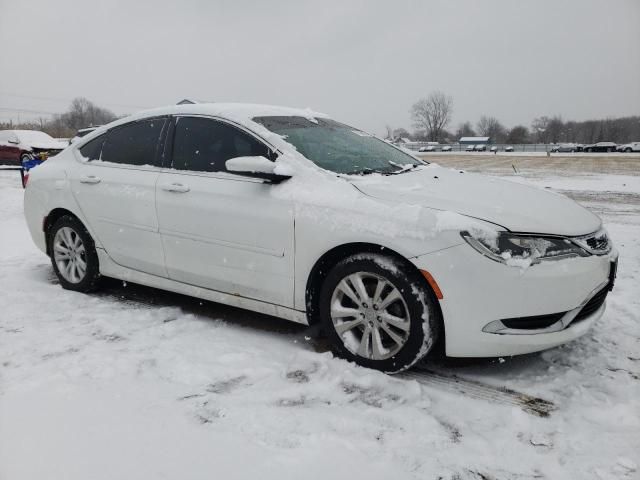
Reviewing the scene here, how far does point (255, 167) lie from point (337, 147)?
2.51ft

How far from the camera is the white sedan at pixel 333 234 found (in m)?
2.59

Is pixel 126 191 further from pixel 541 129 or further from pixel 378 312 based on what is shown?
pixel 541 129

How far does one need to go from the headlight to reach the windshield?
39.5 inches

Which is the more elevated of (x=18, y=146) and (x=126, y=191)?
(x=18, y=146)

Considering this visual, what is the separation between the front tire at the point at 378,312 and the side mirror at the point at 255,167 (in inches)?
27.6

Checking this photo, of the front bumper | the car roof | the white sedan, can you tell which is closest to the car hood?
the white sedan

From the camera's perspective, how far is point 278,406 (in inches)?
99.3

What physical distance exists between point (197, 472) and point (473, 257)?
163cm

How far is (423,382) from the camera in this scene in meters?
2.83

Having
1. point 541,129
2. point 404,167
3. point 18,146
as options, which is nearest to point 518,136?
point 541,129

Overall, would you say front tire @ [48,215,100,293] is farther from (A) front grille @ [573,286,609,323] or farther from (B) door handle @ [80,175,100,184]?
(A) front grille @ [573,286,609,323]

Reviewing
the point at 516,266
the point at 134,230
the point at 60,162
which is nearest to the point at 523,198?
the point at 516,266

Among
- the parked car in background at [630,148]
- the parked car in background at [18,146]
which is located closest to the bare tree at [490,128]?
the parked car in background at [630,148]

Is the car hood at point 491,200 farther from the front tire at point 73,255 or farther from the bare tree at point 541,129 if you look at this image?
the bare tree at point 541,129
